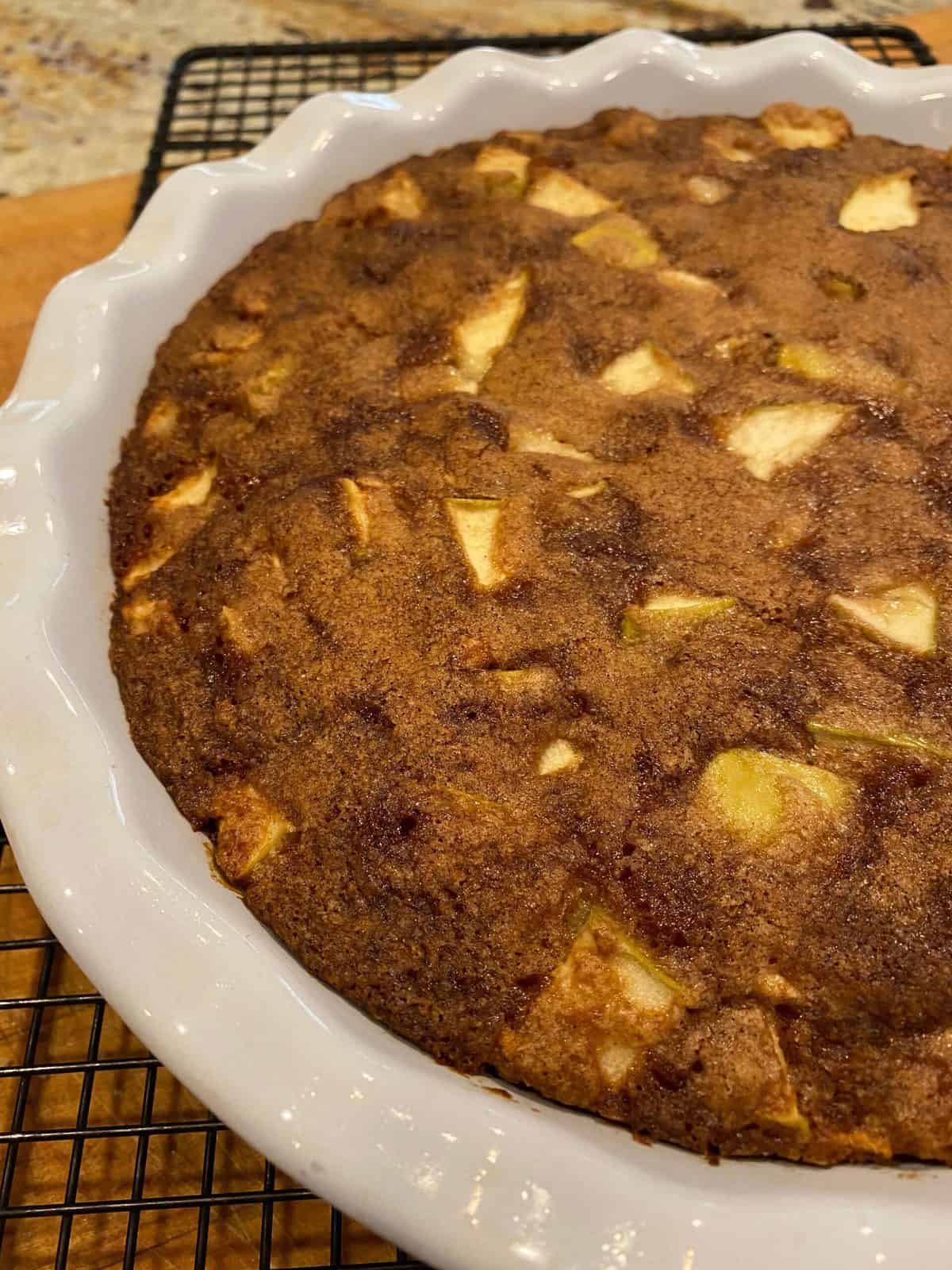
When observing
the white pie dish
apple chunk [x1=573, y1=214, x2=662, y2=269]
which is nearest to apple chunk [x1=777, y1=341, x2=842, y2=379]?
apple chunk [x1=573, y1=214, x2=662, y2=269]

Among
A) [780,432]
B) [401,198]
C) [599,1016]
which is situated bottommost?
[599,1016]

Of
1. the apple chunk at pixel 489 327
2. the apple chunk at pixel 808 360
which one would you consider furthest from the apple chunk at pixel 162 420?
the apple chunk at pixel 808 360

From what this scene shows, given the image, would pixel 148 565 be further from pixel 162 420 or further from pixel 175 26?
pixel 175 26

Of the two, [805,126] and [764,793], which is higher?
[805,126]

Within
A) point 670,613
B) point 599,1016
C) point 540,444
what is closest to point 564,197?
point 540,444

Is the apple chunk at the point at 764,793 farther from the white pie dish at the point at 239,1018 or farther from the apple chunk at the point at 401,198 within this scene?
the apple chunk at the point at 401,198

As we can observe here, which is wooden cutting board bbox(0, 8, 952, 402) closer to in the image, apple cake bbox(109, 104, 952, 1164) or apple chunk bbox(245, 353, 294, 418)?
apple cake bbox(109, 104, 952, 1164)

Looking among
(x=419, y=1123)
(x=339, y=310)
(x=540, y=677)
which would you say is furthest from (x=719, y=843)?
(x=339, y=310)
